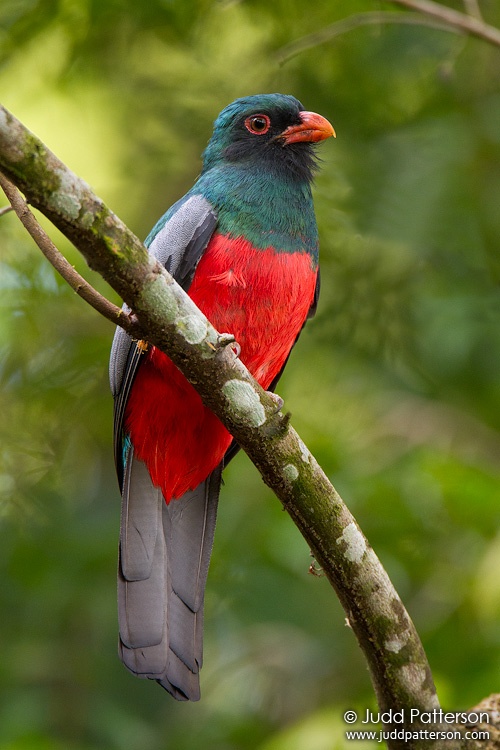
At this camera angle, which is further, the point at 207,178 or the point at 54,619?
the point at 54,619

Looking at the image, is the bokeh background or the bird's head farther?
the bokeh background

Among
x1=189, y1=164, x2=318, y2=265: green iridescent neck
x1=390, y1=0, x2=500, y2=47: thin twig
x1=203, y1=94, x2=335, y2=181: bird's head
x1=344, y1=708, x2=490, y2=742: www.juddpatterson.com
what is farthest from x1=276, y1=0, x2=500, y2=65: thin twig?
x1=344, y1=708, x2=490, y2=742: www.juddpatterson.com

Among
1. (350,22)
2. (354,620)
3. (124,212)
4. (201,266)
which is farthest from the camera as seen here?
(124,212)

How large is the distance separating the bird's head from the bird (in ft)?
0.16

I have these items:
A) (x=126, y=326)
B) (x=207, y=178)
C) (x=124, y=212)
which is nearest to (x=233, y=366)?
(x=126, y=326)

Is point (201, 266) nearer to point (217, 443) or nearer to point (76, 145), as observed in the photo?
point (217, 443)

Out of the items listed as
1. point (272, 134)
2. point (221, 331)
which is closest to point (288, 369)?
point (272, 134)

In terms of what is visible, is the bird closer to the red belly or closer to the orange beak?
the red belly

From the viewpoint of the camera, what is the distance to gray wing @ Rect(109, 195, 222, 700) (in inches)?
129

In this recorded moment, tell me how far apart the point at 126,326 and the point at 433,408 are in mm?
4142

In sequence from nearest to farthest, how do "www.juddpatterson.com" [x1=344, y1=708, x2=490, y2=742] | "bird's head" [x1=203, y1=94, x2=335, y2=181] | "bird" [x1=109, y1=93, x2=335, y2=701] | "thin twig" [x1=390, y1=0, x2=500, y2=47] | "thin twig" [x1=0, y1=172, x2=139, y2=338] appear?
"thin twig" [x1=0, y1=172, x2=139, y2=338], "www.juddpatterson.com" [x1=344, y1=708, x2=490, y2=742], "bird" [x1=109, y1=93, x2=335, y2=701], "bird's head" [x1=203, y1=94, x2=335, y2=181], "thin twig" [x1=390, y1=0, x2=500, y2=47]

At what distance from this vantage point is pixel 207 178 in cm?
397

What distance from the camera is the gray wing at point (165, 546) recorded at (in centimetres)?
329

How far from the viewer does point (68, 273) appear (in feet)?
8.76
